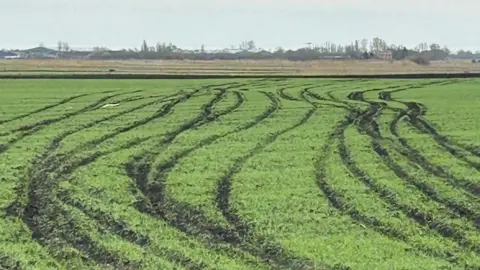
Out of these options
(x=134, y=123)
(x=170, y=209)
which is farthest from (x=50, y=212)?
(x=134, y=123)

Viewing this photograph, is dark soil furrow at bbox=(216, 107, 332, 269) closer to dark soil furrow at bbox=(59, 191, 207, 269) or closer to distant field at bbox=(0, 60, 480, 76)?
dark soil furrow at bbox=(59, 191, 207, 269)

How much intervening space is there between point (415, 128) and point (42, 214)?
48.3 ft

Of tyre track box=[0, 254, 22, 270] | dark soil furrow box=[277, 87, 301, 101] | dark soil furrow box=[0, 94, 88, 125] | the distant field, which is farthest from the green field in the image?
the distant field

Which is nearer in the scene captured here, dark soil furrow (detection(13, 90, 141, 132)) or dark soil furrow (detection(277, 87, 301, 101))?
dark soil furrow (detection(13, 90, 141, 132))

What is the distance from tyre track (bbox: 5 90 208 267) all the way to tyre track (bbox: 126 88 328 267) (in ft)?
4.82

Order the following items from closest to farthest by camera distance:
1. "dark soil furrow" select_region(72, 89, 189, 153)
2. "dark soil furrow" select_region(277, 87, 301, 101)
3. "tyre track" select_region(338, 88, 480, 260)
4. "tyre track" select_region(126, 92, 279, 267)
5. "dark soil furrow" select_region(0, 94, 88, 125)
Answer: "tyre track" select_region(126, 92, 279, 267) < "tyre track" select_region(338, 88, 480, 260) < "dark soil furrow" select_region(72, 89, 189, 153) < "dark soil furrow" select_region(0, 94, 88, 125) < "dark soil furrow" select_region(277, 87, 301, 101)

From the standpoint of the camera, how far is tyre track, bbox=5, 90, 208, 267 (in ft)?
32.2

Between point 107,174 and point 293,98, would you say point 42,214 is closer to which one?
point 107,174

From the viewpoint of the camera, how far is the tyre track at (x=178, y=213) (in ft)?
33.7

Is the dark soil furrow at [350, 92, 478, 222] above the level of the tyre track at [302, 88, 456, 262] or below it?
below

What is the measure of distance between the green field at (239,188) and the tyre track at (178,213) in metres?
0.04

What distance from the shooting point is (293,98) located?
33.8 meters

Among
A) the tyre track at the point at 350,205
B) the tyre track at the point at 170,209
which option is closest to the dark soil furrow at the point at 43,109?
the tyre track at the point at 170,209

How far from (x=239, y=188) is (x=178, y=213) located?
211cm
